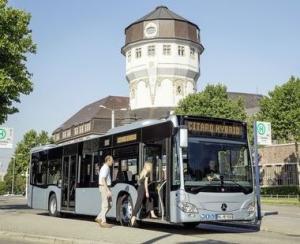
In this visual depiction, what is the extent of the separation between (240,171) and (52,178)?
10.3 metres

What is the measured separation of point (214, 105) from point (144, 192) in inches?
1672

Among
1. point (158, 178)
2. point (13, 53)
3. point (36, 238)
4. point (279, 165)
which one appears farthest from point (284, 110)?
point (36, 238)

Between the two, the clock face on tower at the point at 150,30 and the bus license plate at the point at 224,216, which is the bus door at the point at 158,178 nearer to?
the bus license plate at the point at 224,216

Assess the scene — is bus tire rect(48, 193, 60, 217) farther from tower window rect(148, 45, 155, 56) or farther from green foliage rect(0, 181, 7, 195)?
green foliage rect(0, 181, 7, 195)

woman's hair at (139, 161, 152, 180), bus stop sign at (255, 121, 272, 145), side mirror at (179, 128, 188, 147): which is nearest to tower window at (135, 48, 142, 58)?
bus stop sign at (255, 121, 272, 145)

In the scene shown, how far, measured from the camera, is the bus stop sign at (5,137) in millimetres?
25219

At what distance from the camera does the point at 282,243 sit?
12469mm

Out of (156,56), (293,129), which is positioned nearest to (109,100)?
(156,56)

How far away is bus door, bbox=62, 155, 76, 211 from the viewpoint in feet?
66.8

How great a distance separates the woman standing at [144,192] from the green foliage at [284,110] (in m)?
36.7

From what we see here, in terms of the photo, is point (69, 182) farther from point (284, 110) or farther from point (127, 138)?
point (284, 110)

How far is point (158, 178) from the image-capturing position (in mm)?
14773

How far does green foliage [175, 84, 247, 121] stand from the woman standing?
134ft

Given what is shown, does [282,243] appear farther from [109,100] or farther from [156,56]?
[109,100]
